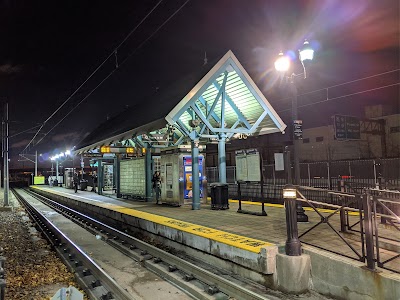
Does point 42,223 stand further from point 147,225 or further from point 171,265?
point 171,265

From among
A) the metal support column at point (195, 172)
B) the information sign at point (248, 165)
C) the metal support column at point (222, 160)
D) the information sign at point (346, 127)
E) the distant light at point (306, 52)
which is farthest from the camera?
the information sign at point (346, 127)

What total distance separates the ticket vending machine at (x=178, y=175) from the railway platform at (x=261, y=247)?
2383 mm

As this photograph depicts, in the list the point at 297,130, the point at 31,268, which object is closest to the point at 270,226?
the point at 297,130

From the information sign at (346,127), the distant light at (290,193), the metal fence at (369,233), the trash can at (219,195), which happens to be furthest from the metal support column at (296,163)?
the information sign at (346,127)

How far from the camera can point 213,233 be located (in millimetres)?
7793

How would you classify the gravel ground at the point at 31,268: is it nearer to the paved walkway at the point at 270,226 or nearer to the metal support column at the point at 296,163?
the paved walkway at the point at 270,226

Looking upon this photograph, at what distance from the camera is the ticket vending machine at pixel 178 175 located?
1388 cm

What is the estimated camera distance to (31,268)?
750 cm

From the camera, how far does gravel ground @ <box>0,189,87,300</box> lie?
605 cm

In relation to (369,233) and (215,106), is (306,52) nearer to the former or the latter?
(215,106)

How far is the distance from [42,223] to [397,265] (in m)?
14.1

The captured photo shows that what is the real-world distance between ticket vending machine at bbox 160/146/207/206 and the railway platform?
238 cm

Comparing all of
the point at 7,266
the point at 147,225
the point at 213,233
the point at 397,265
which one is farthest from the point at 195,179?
the point at 397,265

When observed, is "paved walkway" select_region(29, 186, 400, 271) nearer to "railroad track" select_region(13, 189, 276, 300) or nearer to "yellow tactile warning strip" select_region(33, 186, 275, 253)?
"yellow tactile warning strip" select_region(33, 186, 275, 253)
